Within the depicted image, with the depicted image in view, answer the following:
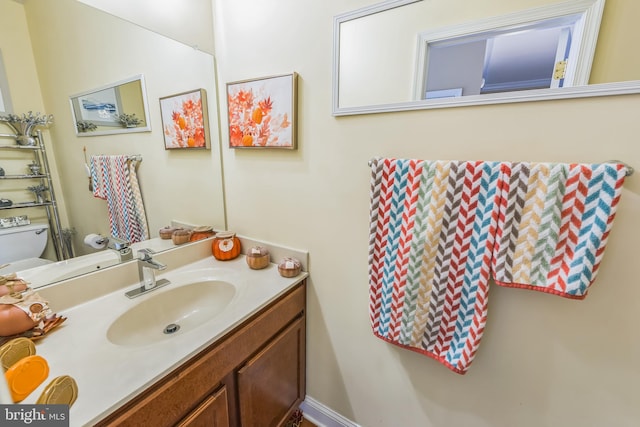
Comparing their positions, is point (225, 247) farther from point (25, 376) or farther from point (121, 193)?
point (25, 376)

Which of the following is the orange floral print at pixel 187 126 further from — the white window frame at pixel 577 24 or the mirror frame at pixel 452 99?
the white window frame at pixel 577 24

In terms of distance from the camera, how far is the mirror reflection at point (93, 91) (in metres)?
0.83

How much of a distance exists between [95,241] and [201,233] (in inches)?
18.2

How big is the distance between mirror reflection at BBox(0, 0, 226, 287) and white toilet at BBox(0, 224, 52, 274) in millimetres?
21

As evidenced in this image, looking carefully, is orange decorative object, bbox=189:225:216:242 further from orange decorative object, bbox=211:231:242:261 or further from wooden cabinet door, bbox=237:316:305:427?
wooden cabinet door, bbox=237:316:305:427

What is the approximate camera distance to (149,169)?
1.23 m

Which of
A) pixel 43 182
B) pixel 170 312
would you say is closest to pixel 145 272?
pixel 170 312

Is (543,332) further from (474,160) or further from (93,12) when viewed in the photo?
(93,12)

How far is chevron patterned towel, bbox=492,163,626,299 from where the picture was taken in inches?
26.3

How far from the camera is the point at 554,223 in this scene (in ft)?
2.35

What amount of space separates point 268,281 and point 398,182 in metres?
0.72

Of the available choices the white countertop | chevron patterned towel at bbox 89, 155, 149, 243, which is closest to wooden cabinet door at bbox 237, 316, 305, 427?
the white countertop

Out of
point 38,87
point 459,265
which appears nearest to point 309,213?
point 459,265

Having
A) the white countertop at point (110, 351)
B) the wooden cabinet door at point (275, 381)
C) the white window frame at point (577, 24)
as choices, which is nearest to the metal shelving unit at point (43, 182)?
the white countertop at point (110, 351)
